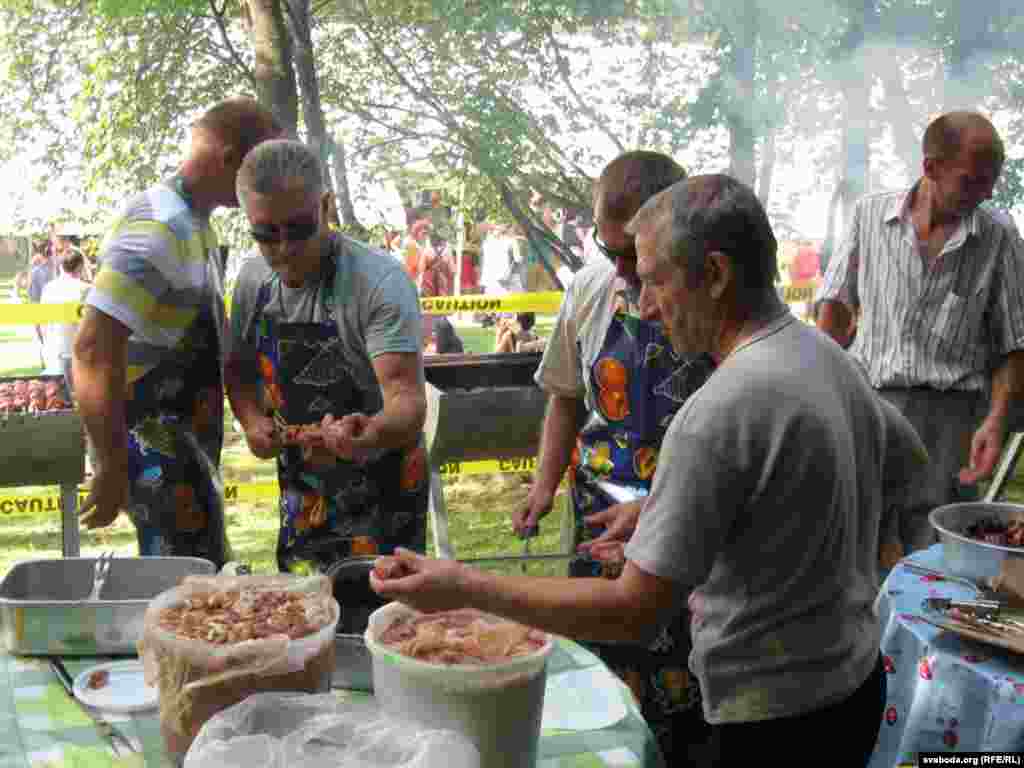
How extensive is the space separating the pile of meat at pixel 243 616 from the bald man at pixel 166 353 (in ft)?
3.20

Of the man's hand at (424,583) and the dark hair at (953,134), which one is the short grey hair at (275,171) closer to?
the man's hand at (424,583)

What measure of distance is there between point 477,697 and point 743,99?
262 inches

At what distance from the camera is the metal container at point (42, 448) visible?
3.78 m

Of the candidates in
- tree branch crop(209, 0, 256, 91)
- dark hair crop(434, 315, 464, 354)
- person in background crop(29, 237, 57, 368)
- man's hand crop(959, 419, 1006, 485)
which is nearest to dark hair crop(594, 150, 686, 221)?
man's hand crop(959, 419, 1006, 485)

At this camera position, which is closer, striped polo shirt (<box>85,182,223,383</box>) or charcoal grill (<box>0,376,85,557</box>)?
striped polo shirt (<box>85,182,223,383</box>)

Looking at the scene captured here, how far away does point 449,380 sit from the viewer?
4.73 m

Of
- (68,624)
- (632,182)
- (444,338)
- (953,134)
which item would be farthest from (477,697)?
(444,338)

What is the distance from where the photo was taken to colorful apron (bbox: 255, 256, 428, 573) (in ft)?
7.41

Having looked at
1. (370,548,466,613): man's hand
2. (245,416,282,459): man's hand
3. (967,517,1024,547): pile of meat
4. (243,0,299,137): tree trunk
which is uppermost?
(243,0,299,137): tree trunk

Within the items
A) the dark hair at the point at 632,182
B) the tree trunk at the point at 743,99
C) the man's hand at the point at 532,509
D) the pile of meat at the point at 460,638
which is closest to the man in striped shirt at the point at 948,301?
the man's hand at the point at 532,509

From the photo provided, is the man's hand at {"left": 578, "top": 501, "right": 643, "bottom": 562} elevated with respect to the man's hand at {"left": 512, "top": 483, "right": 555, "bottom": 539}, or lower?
elevated

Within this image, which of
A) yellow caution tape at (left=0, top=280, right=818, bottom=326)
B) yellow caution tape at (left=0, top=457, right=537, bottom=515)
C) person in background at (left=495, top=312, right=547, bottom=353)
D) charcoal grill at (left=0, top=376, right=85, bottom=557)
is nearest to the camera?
charcoal grill at (left=0, top=376, right=85, bottom=557)

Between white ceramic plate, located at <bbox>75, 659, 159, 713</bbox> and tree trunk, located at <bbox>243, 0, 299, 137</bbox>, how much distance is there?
5061 mm

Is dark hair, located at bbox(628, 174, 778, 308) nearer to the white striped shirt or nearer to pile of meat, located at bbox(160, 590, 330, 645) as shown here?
pile of meat, located at bbox(160, 590, 330, 645)
